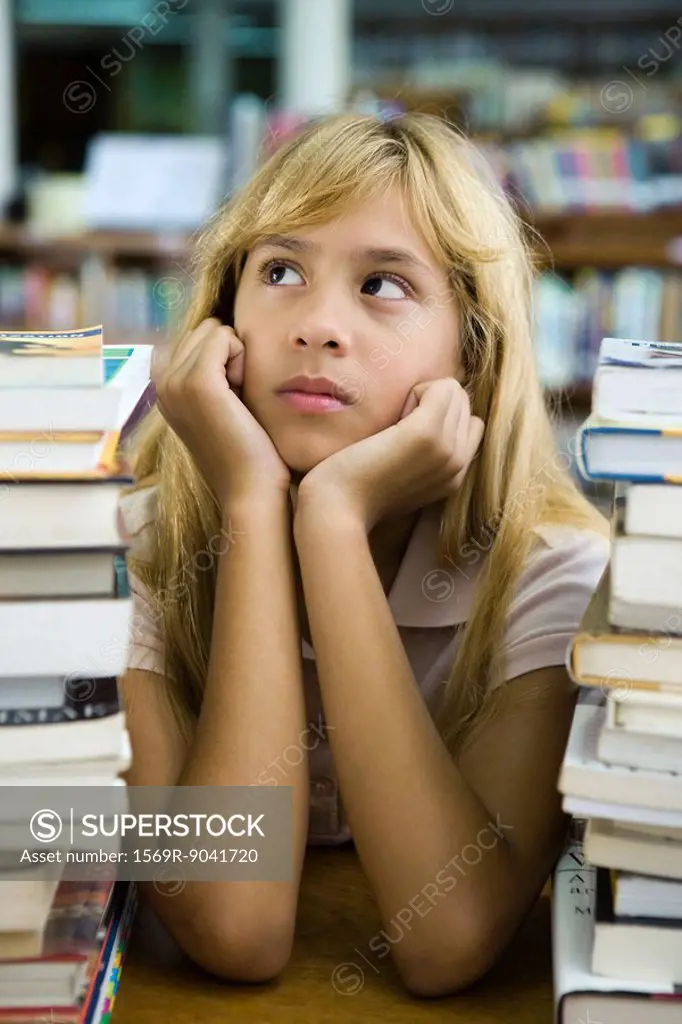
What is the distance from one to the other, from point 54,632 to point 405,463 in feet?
1.33

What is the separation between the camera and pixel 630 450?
71 cm

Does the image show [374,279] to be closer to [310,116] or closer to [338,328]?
[338,328]

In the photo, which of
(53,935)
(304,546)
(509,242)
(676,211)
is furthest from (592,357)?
(53,935)

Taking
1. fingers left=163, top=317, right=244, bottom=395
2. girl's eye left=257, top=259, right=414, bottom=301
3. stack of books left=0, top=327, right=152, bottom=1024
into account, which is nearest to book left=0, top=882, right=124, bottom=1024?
stack of books left=0, top=327, right=152, bottom=1024

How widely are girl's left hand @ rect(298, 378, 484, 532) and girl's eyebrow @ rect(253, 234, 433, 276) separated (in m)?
0.11

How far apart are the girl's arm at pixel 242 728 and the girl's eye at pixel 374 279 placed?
0.21 m

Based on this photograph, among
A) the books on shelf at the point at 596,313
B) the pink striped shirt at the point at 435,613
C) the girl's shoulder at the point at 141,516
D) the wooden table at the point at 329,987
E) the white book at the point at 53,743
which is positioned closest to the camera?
the white book at the point at 53,743

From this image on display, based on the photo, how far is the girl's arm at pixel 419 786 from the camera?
2.77 feet

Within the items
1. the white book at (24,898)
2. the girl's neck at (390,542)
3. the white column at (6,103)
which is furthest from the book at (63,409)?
the white column at (6,103)

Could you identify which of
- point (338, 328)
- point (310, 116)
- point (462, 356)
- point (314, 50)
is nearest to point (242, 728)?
point (338, 328)

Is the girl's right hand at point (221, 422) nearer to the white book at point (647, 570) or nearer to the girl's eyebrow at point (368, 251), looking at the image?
the girl's eyebrow at point (368, 251)

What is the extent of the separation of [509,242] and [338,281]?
0.77 feet

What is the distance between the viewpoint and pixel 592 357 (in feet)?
13.9

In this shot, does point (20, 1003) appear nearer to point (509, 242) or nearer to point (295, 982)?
point (295, 982)
